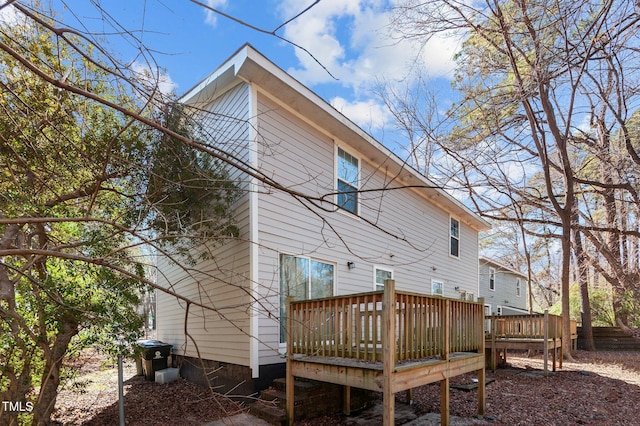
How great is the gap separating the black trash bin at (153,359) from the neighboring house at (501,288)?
16397 mm

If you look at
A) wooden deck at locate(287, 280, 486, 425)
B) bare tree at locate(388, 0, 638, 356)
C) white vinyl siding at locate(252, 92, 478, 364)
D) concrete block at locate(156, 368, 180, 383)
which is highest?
bare tree at locate(388, 0, 638, 356)

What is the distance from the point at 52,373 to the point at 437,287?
9798 millimetres

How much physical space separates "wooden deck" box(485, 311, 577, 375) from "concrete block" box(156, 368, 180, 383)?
7395mm

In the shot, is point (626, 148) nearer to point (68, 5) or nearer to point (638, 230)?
point (638, 230)

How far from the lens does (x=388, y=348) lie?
3924 mm

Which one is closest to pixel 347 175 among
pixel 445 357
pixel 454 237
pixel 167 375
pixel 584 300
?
pixel 445 357

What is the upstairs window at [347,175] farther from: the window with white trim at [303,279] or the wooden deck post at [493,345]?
the wooden deck post at [493,345]

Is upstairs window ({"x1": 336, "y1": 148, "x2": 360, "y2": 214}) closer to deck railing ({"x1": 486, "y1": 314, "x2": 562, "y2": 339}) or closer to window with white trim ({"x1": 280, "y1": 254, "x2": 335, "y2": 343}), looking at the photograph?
window with white trim ({"x1": 280, "y1": 254, "x2": 335, "y2": 343})

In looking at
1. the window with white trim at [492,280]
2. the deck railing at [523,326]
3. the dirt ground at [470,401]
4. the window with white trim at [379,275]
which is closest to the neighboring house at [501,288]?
the window with white trim at [492,280]

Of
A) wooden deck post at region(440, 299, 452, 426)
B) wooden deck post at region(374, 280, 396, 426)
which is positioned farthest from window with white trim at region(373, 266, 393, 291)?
wooden deck post at region(374, 280, 396, 426)

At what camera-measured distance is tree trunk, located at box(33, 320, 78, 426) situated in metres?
4.88

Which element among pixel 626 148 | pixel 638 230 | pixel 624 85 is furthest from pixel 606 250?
pixel 624 85

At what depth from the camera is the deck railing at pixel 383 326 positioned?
4262mm

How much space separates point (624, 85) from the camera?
8.08m
